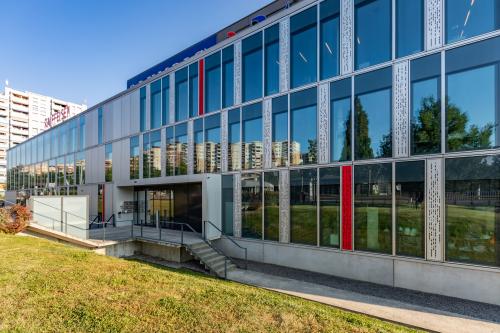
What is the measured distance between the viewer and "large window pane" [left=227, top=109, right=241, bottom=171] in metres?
15.8

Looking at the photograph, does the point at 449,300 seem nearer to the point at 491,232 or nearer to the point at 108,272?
the point at 491,232

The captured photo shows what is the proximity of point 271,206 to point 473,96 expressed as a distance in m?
9.00

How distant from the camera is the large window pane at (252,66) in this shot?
15027 mm

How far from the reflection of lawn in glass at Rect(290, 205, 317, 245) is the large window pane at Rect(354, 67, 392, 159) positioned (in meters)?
3.26

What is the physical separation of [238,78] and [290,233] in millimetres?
8650

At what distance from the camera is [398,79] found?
10.8m

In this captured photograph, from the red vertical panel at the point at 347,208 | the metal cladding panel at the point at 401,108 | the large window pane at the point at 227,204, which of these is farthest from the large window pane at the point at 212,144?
the metal cladding panel at the point at 401,108

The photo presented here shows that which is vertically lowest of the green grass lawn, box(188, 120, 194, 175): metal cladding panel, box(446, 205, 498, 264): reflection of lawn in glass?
the green grass lawn

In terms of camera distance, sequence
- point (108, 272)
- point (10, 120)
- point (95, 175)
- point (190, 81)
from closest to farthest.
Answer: point (108, 272), point (190, 81), point (95, 175), point (10, 120)

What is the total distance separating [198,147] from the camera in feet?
58.7

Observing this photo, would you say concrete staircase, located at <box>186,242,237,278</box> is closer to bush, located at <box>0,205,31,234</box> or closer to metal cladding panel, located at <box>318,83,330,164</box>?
metal cladding panel, located at <box>318,83,330,164</box>

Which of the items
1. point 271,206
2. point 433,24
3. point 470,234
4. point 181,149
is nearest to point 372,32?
point 433,24

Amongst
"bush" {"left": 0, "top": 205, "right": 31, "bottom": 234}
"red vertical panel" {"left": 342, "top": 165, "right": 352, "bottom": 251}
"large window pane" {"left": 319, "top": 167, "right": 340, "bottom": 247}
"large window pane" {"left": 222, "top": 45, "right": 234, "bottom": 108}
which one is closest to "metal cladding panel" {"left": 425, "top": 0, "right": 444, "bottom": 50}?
"red vertical panel" {"left": 342, "top": 165, "right": 352, "bottom": 251}

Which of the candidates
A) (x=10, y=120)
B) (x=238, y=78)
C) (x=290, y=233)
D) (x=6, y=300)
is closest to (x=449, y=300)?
(x=290, y=233)
